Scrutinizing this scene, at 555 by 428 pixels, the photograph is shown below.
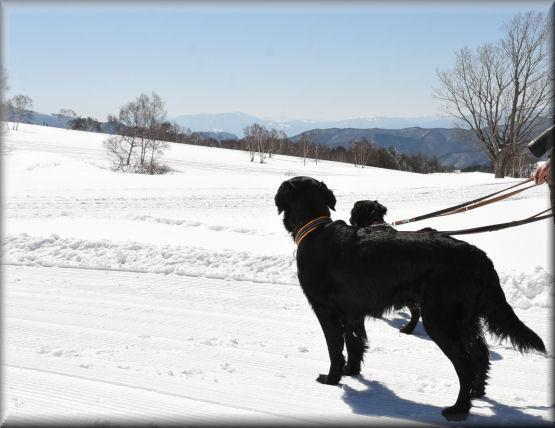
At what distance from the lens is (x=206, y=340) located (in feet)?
14.7

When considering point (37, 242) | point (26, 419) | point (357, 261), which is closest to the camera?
point (26, 419)

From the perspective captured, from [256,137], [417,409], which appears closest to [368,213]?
[417,409]

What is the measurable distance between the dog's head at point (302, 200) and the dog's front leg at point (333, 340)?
86 centimetres

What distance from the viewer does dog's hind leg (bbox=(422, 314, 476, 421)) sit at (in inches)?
120

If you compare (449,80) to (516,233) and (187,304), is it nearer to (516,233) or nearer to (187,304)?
(516,233)

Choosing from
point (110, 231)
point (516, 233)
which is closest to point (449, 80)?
point (516, 233)

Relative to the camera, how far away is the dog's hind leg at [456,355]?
3.06 metres

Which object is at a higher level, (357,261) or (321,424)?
(357,261)

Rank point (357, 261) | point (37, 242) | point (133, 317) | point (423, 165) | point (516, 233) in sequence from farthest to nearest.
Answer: point (423, 165)
point (516, 233)
point (37, 242)
point (133, 317)
point (357, 261)

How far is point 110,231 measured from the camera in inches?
386

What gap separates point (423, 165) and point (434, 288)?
412 feet

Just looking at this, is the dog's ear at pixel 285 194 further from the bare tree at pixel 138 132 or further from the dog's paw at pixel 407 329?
the bare tree at pixel 138 132

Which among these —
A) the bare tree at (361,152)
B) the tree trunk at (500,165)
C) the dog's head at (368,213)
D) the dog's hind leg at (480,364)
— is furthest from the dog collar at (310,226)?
the bare tree at (361,152)

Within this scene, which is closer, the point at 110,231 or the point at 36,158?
the point at 110,231
